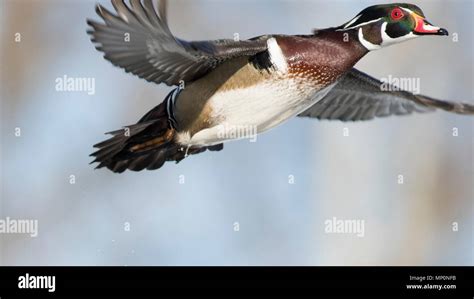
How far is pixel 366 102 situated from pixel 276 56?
780 millimetres

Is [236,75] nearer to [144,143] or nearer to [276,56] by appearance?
[276,56]

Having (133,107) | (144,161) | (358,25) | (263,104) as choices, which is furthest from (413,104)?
(133,107)

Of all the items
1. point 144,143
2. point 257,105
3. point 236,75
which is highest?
point 236,75

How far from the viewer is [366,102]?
4.25m

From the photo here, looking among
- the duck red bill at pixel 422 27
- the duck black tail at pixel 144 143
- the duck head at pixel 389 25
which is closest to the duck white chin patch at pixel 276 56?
the duck head at pixel 389 25

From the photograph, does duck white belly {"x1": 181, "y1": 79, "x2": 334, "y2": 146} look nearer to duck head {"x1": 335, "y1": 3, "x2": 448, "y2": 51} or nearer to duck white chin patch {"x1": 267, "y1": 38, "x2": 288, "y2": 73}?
duck white chin patch {"x1": 267, "y1": 38, "x2": 288, "y2": 73}

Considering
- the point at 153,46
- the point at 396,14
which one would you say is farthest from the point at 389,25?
the point at 153,46

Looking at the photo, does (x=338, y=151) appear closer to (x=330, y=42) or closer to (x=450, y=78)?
(x=450, y=78)

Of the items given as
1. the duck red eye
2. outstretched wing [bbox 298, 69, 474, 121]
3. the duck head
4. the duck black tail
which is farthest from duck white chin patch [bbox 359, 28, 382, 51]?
the duck black tail

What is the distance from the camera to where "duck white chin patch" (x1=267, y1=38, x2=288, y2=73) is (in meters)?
3.63

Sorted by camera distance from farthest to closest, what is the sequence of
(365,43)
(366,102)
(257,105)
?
(366,102) < (365,43) < (257,105)

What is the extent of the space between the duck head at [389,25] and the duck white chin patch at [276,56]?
0.32 m

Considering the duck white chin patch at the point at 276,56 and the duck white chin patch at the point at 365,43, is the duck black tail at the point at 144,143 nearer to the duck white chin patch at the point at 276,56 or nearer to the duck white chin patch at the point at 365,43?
the duck white chin patch at the point at 276,56
